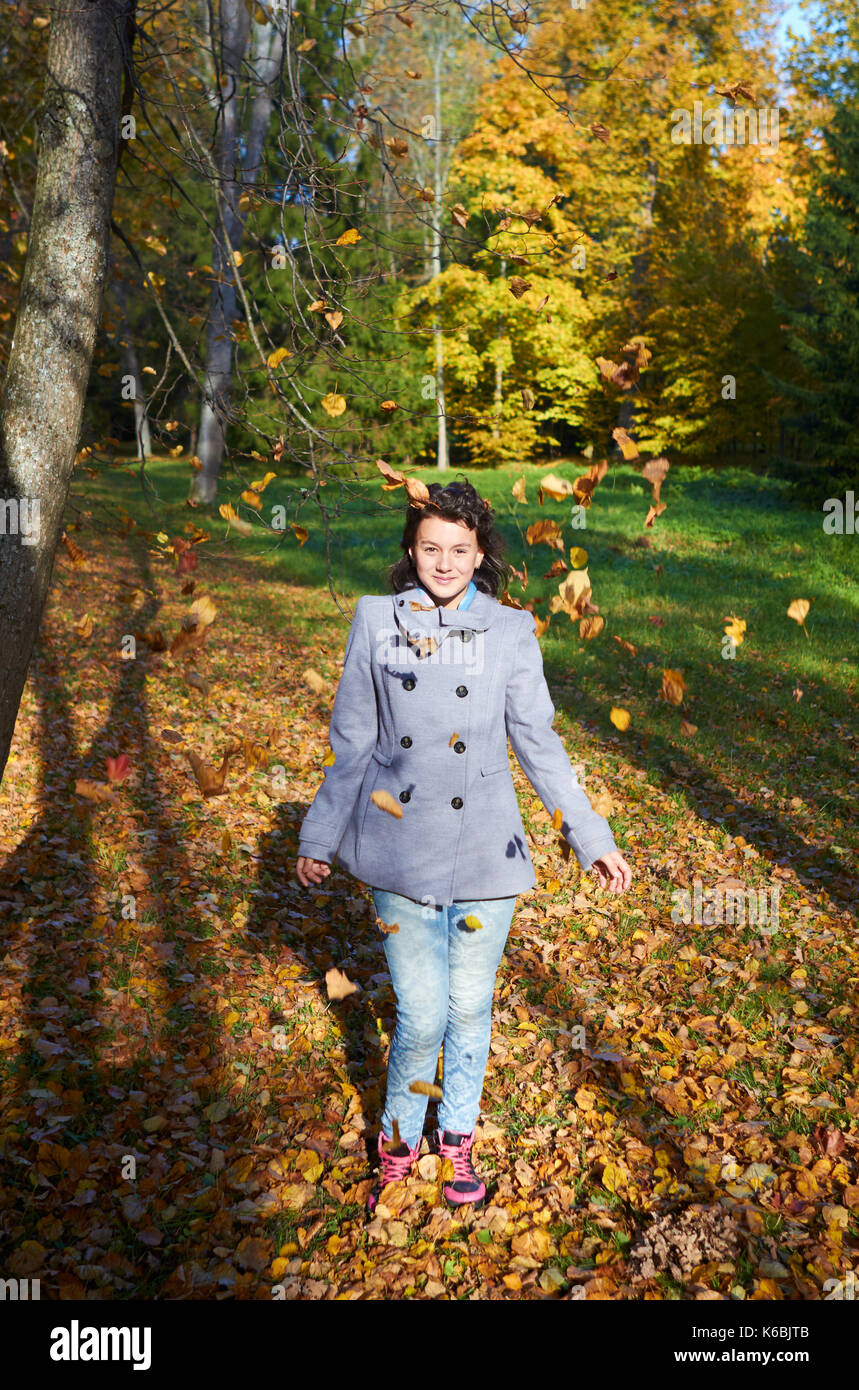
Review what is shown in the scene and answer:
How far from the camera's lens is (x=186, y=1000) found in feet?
13.6

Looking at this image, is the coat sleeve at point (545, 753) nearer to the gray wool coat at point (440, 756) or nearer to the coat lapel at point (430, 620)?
→ the gray wool coat at point (440, 756)

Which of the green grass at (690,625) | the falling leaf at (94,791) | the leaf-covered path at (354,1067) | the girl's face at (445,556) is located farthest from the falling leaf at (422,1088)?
the falling leaf at (94,791)

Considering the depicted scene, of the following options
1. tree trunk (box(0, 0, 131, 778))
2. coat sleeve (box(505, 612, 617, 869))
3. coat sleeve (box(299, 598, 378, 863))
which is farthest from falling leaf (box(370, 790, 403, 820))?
tree trunk (box(0, 0, 131, 778))

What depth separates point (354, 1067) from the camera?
386cm

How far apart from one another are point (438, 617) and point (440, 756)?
0.39 meters

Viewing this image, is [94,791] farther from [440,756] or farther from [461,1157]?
[440,756]

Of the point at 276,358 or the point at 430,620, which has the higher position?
the point at 276,358

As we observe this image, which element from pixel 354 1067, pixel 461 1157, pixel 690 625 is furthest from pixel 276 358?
pixel 690 625

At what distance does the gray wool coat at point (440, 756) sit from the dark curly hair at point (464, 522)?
5.7 inches

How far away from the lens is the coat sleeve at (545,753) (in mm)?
2674

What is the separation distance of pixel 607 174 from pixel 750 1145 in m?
27.9

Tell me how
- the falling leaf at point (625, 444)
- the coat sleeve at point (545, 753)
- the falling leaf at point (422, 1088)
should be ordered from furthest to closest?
the falling leaf at point (625, 444) → the falling leaf at point (422, 1088) → the coat sleeve at point (545, 753)

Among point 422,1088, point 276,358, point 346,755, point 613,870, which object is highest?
point 276,358

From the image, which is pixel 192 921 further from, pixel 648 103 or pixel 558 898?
pixel 648 103
